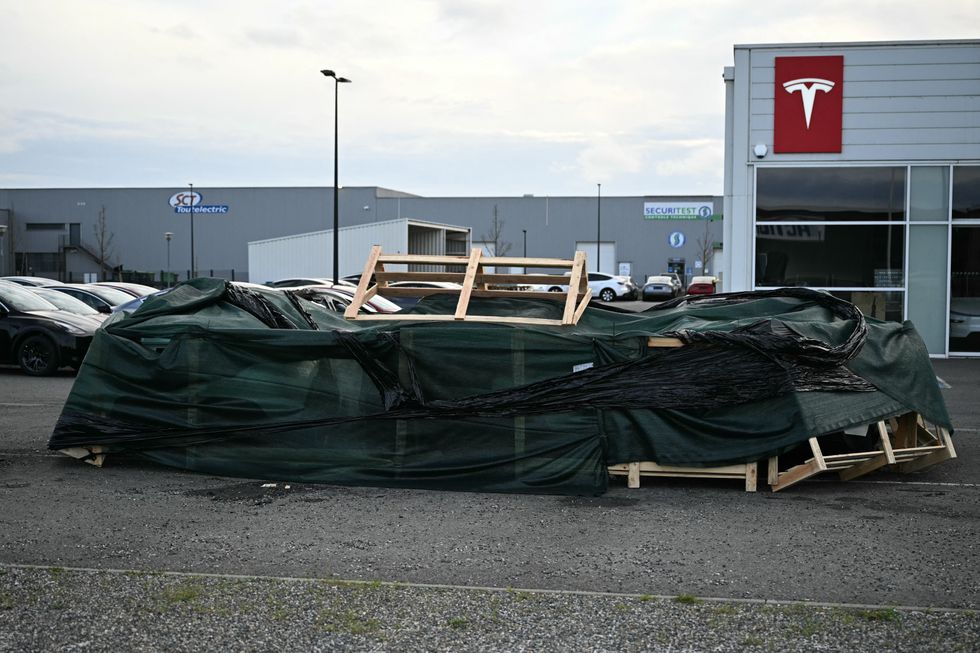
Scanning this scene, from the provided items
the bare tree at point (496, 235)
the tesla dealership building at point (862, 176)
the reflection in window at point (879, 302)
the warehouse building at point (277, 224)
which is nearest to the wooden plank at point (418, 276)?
the tesla dealership building at point (862, 176)

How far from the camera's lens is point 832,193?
19547 mm

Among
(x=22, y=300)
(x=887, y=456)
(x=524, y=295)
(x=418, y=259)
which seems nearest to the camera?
(x=887, y=456)

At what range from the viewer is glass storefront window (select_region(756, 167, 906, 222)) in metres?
19.5

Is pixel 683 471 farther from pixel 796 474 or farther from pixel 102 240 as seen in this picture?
pixel 102 240

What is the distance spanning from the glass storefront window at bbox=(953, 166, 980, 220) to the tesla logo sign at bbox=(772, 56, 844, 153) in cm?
245

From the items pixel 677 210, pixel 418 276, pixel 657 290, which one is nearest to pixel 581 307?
pixel 418 276

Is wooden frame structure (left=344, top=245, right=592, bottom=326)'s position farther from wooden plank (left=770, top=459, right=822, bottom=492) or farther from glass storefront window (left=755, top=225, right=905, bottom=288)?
glass storefront window (left=755, top=225, right=905, bottom=288)

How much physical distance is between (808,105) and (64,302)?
48.1 ft

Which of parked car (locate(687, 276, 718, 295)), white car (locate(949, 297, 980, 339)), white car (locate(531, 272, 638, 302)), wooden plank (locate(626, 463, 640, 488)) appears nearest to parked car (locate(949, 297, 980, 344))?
white car (locate(949, 297, 980, 339))

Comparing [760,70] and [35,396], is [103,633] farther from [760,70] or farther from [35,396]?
[760,70]

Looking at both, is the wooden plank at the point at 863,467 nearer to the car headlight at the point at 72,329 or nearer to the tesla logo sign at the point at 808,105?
the tesla logo sign at the point at 808,105

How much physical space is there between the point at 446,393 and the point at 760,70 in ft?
44.5

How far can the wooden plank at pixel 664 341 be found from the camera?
8.04 metres

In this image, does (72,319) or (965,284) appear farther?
(965,284)
